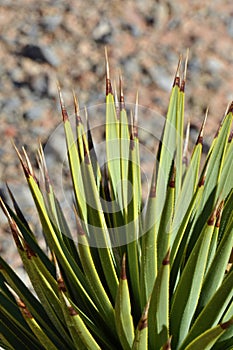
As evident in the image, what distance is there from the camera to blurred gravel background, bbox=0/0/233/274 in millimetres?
3785

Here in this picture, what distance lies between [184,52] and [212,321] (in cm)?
290

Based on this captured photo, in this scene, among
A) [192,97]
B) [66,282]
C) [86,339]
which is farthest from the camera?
[192,97]

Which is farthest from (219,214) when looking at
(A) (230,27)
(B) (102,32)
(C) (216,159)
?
(A) (230,27)

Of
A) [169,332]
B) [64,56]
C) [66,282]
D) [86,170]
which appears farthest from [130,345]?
[64,56]

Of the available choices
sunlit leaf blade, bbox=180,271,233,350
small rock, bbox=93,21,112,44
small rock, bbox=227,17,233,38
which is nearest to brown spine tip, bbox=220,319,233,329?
sunlit leaf blade, bbox=180,271,233,350

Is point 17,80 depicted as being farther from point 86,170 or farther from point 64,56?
point 86,170

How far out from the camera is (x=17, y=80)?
396 cm

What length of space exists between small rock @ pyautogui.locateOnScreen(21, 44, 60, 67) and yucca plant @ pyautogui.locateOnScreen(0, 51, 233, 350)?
226cm

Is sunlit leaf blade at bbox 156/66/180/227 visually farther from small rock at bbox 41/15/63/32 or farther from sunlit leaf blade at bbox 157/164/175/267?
small rock at bbox 41/15/63/32

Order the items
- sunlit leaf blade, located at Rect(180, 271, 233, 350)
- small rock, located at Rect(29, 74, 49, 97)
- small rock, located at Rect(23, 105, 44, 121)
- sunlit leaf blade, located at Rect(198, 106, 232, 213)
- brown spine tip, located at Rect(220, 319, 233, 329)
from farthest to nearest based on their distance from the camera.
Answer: small rock, located at Rect(29, 74, 49, 97) → small rock, located at Rect(23, 105, 44, 121) → sunlit leaf blade, located at Rect(198, 106, 232, 213) → sunlit leaf blade, located at Rect(180, 271, 233, 350) → brown spine tip, located at Rect(220, 319, 233, 329)

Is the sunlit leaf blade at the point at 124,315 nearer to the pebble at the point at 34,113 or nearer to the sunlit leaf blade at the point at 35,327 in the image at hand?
the sunlit leaf blade at the point at 35,327

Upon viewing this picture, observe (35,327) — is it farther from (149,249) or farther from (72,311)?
(149,249)

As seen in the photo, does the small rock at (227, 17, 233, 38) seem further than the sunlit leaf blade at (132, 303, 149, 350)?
Yes

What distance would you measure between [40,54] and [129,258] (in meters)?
2.69
